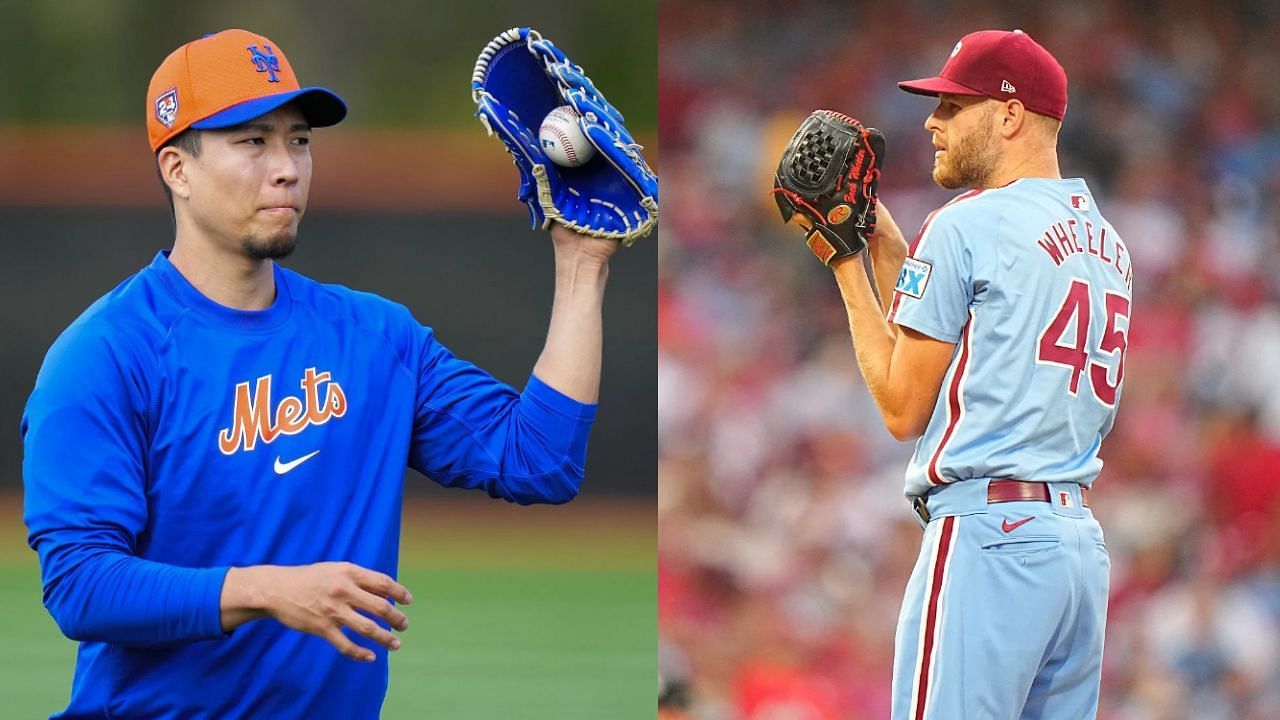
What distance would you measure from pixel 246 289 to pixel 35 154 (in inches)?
459

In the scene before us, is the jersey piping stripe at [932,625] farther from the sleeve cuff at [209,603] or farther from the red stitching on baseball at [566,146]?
the sleeve cuff at [209,603]

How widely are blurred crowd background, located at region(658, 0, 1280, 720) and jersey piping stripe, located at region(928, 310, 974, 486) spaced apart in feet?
10.3

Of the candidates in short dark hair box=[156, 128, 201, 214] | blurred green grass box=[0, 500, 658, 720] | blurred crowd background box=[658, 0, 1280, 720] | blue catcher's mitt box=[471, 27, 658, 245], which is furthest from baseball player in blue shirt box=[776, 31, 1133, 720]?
blurred green grass box=[0, 500, 658, 720]

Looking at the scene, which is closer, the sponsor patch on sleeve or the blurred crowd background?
the sponsor patch on sleeve

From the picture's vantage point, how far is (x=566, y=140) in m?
2.50

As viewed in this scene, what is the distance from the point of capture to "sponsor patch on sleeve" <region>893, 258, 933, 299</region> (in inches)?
108

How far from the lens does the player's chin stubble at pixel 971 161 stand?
2934 mm

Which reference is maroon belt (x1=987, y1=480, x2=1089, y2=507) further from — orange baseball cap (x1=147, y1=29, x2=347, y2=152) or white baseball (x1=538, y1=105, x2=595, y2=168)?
orange baseball cap (x1=147, y1=29, x2=347, y2=152)

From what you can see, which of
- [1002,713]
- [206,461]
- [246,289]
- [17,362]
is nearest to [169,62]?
[246,289]

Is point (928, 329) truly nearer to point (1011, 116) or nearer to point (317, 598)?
point (1011, 116)

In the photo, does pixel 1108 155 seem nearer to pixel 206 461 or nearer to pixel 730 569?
pixel 730 569

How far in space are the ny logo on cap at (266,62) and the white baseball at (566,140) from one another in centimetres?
48

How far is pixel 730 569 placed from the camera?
6.02 metres

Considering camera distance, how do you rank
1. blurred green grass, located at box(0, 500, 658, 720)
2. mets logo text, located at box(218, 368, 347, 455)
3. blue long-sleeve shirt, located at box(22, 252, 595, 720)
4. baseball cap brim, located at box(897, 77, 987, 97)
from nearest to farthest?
1. blue long-sleeve shirt, located at box(22, 252, 595, 720)
2. mets logo text, located at box(218, 368, 347, 455)
3. baseball cap brim, located at box(897, 77, 987, 97)
4. blurred green grass, located at box(0, 500, 658, 720)
